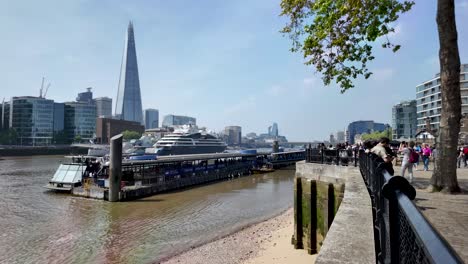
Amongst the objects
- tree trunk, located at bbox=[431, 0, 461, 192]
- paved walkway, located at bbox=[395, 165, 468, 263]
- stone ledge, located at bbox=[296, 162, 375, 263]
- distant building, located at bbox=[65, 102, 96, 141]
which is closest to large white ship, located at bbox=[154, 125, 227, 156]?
tree trunk, located at bbox=[431, 0, 461, 192]

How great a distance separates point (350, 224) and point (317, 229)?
11.8m

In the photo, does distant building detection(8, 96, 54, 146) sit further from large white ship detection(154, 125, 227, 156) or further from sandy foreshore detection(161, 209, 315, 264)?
sandy foreshore detection(161, 209, 315, 264)

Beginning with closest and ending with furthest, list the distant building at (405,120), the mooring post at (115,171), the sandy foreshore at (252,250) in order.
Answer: the sandy foreshore at (252,250)
the mooring post at (115,171)
the distant building at (405,120)

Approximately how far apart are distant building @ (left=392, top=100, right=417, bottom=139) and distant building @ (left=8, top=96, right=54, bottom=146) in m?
155

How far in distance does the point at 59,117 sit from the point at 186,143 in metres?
101

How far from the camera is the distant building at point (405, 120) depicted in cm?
13975

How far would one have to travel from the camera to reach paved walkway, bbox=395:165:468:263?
6.21 m

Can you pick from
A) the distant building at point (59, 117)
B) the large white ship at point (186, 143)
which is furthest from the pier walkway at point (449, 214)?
the distant building at point (59, 117)

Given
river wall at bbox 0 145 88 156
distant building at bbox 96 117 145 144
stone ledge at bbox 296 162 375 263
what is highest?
distant building at bbox 96 117 145 144

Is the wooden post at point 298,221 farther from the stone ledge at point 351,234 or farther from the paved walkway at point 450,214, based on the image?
the stone ledge at point 351,234

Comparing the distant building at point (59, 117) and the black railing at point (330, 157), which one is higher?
the distant building at point (59, 117)

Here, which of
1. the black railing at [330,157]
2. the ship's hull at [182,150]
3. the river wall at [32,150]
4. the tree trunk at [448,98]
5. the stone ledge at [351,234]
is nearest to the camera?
the stone ledge at [351,234]

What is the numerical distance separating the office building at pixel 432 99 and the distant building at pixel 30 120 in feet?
513

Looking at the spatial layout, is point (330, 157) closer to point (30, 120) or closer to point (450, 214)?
point (450, 214)
